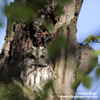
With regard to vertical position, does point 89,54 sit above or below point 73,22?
below

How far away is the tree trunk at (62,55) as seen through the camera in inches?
69.2

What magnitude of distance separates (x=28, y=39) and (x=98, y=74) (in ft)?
3.18

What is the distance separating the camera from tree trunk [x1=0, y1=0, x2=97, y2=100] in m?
1.76

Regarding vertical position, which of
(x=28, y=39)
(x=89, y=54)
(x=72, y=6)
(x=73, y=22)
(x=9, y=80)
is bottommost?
(x=9, y=80)

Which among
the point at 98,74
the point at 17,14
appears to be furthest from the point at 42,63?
the point at 17,14

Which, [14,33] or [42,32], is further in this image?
[14,33]

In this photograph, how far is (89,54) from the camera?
6.41ft

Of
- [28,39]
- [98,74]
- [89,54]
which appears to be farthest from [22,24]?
[98,74]

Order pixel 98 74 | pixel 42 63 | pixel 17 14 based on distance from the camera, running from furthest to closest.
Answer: pixel 42 63 < pixel 98 74 < pixel 17 14

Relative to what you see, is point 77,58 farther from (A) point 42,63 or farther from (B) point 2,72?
(B) point 2,72

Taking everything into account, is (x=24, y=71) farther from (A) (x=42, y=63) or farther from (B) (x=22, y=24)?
(B) (x=22, y=24)

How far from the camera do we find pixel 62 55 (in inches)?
68.0

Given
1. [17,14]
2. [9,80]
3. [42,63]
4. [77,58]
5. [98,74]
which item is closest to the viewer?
[17,14]

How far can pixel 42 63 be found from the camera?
174 centimetres
